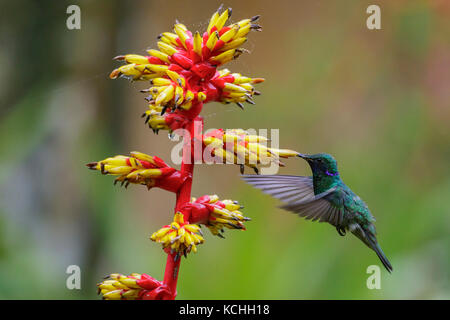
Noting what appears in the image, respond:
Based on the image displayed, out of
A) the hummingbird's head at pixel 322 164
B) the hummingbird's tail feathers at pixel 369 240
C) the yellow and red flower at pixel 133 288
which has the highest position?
the hummingbird's head at pixel 322 164

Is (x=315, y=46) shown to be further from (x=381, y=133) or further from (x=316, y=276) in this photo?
(x=316, y=276)

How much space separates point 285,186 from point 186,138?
65 cm

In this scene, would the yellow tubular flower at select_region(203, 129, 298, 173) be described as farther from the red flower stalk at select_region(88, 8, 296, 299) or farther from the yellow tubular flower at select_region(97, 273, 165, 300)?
the yellow tubular flower at select_region(97, 273, 165, 300)

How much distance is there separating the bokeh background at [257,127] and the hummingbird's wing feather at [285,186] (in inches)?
30.8

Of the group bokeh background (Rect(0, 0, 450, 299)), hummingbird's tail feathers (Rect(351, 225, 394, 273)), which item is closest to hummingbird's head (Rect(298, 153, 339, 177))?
hummingbird's tail feathers (Rect(351, 225, 394, 273))

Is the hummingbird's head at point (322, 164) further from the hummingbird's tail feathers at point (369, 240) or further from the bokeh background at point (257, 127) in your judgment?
the bokeh background at point (257, 127)

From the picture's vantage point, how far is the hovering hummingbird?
186 cm

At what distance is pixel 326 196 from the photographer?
79.8 inches

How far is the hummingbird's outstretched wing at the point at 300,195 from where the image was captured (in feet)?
5.62

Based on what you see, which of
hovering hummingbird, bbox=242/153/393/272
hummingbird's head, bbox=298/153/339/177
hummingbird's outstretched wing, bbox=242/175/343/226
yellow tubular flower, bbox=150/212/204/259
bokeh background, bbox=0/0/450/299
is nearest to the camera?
yellow tubular flower, bbox=150/212/204/259

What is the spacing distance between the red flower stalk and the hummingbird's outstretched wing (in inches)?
10.1

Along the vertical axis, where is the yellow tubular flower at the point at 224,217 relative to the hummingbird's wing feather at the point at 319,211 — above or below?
above

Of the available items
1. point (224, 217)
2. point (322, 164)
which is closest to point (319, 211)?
point (322, 164)

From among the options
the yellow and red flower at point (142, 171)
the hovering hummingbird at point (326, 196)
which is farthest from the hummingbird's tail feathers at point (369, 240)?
the yellow and red flower at point (142, 171)
